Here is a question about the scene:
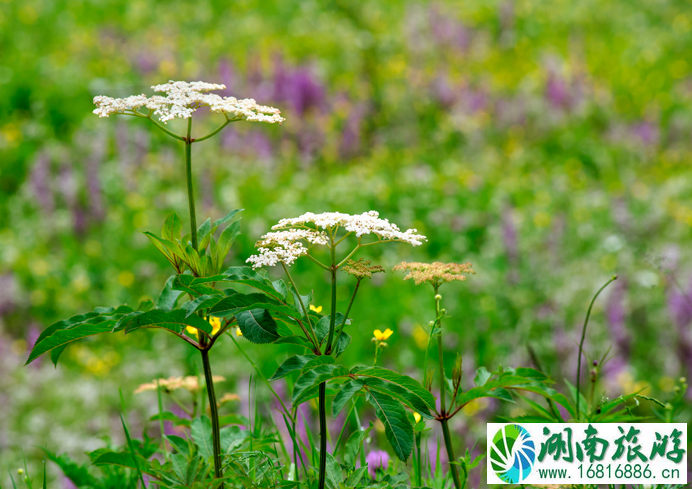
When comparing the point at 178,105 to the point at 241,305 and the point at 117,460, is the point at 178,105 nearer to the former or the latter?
the point at 241,305

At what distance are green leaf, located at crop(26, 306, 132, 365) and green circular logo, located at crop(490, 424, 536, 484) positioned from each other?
0.85 metres

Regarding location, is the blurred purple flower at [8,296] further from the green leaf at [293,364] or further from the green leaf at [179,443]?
the green leaf at [293,364]

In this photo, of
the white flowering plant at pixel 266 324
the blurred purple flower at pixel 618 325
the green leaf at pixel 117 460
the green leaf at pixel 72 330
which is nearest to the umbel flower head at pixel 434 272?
the white flowering plant at pixel 266 324

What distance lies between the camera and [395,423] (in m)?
0.93

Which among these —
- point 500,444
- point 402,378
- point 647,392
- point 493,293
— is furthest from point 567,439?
point 493,293

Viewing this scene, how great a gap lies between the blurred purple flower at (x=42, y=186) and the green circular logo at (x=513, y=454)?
526cm

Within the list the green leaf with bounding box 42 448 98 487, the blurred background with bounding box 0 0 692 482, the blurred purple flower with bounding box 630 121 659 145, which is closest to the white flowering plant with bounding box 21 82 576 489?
the green leaf with bounding box 42 448 98 487

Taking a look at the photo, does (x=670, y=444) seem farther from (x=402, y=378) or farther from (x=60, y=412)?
(x=60, y=412)

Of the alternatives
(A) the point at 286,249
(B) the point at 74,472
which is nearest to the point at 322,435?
(A) the point at 286,249

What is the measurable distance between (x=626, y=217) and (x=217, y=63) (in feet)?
17.8

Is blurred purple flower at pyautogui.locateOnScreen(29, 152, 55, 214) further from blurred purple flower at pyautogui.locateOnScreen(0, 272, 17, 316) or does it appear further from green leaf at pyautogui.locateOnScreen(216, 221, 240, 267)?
green leaf at pyautogui.locateOnScreen(216, 221, 240, 267)

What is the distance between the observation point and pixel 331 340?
1042 millimetres

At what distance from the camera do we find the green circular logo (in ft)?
4.22

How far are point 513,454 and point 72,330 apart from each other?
95cm
